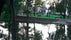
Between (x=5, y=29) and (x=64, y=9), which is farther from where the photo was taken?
(x=64, y=9)

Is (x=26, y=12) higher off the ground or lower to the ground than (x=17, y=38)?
higher

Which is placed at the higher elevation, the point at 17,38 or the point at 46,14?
the point at 46,14

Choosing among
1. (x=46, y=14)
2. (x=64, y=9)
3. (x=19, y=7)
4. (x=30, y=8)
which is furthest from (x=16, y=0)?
(x=64, y=9)

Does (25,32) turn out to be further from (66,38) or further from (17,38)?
(66,38)

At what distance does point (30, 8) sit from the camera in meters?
7.51

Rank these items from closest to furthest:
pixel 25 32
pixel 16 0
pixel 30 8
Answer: pixel 16 0 → pixel 25 32 → pixel 30 8

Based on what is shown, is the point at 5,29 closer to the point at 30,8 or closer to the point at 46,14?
the point at 30,8

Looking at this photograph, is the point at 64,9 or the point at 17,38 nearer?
the point at 17,38

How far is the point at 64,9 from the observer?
7.81 meters

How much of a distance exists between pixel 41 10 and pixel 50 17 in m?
0.50

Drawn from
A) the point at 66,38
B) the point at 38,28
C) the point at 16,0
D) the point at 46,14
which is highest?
the point at 16,0

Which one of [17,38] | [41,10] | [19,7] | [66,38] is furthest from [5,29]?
[66,38]

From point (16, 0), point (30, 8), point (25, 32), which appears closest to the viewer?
point (16, 0)

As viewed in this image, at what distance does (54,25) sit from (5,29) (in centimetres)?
204
